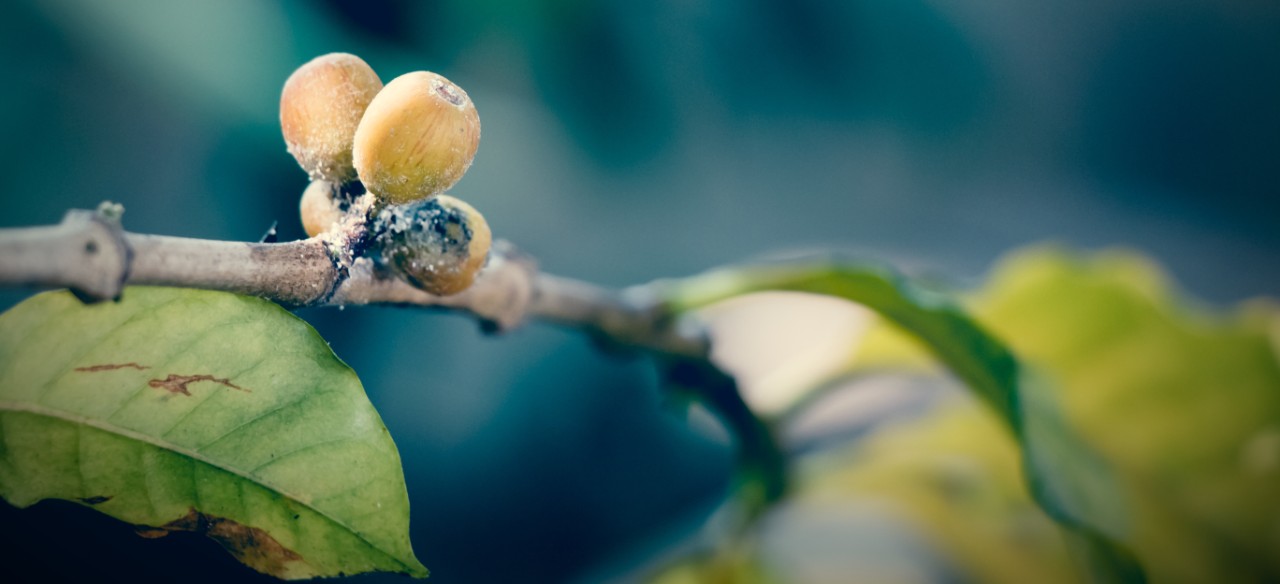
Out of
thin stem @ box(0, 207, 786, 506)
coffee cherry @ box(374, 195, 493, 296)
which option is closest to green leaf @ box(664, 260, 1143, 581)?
thin stem @ box(0, 207, 786, 506)

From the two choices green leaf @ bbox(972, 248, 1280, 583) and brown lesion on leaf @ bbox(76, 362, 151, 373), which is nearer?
Answer: brown lesion on leaf @ bbox(76, 362, 151, 373)

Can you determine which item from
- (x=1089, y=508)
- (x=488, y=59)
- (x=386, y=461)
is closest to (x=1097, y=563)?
(x=1089, y=508)

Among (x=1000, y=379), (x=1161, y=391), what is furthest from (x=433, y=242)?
(x=1161, y=391)

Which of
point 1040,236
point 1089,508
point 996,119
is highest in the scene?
point 996,119

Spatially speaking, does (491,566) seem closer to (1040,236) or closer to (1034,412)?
(1034,412)

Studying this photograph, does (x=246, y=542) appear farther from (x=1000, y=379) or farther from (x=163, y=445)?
(x=1000, y=379)

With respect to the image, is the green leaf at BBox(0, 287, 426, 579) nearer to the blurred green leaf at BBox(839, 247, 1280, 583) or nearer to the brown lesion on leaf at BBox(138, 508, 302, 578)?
the brown lesion on leaf at BBox(138, 508, 302, 578)

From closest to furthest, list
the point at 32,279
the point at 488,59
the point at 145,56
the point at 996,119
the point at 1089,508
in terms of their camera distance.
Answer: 1. the point at 32,279
2. the point at 1089,508
3. the point at 145,56
4. the point at 488,59
5. the point at 996,119
